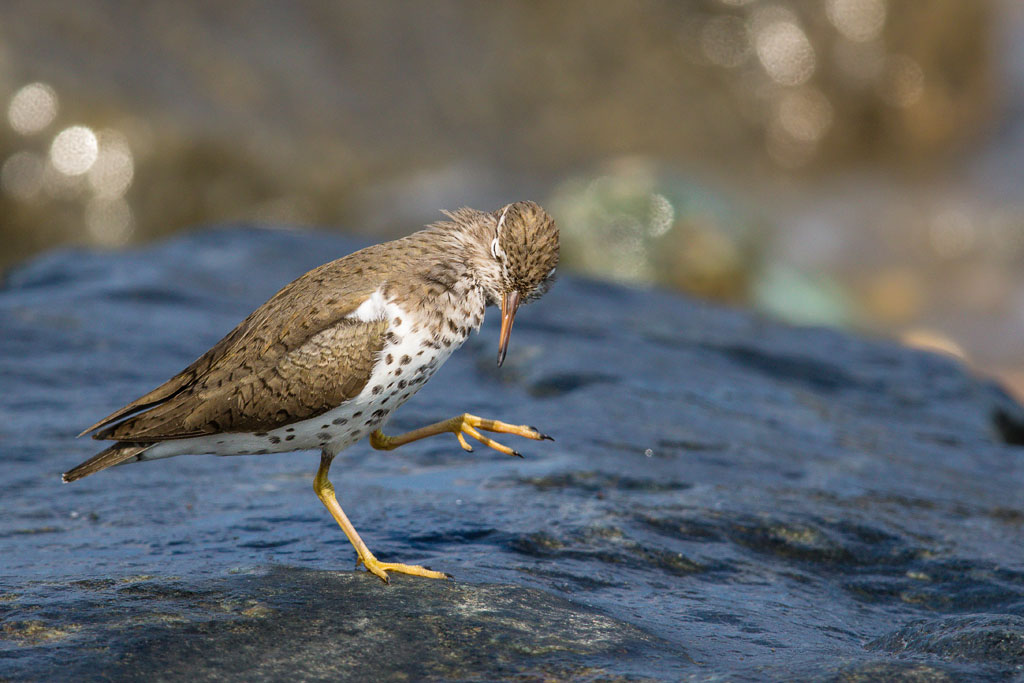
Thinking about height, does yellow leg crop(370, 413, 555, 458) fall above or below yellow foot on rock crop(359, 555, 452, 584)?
above

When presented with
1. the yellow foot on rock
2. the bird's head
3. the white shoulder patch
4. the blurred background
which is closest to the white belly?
the white shoulder patch

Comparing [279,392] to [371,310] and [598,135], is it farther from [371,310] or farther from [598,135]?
[598,135]

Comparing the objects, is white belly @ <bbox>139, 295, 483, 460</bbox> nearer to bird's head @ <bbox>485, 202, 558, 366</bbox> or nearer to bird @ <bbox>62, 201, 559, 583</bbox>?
bird @ <bbox>62, 201, 559, 583</bbox>

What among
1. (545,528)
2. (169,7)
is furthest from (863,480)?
(169,7)

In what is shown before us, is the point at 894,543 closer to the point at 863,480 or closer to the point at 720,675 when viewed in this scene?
the point at 863,480

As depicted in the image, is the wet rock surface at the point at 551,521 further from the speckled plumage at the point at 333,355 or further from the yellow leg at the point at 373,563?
the speckled plumage at the point at 333,355

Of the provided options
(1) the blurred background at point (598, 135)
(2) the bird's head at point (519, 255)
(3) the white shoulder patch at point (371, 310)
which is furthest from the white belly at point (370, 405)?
(1) the blurred background at point (598, 135)
